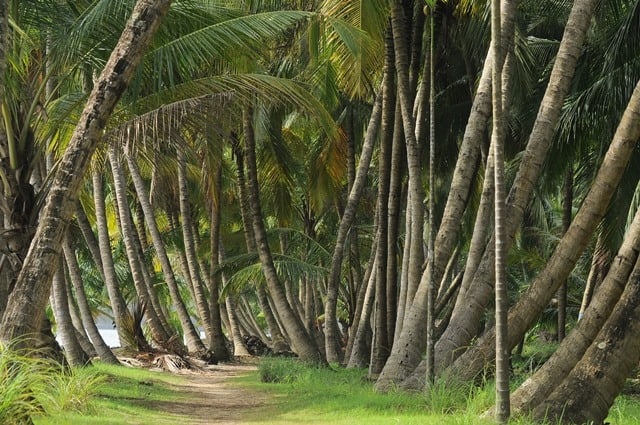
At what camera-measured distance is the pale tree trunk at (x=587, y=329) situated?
8172 millimetres

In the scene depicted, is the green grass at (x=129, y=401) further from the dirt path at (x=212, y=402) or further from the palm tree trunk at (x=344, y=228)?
the palm tree trunk at (x=344, y=228)

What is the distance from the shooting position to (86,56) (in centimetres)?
1178

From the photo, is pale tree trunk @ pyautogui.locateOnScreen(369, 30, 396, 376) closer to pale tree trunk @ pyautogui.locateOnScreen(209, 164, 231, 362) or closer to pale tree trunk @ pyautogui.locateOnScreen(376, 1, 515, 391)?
pale tree trunk @ pyautogui.locateOnScreen(376, 1, 515, 391)

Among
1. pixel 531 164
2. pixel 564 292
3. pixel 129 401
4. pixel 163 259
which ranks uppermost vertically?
pixel 163 259

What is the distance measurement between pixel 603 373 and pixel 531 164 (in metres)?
2.75

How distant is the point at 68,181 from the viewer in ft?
27.7

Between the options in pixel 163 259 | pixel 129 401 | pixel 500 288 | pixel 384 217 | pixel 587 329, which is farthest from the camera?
pixel 163 259

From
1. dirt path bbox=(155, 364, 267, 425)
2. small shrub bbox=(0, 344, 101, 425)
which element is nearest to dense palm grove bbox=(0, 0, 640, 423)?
small shrub bbox=(0, 344, 101, 425)

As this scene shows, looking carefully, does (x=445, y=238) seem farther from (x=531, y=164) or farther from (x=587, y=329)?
(x=587, y=329)

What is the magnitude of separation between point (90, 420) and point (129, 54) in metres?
3.46

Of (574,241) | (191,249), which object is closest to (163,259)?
(191,249)

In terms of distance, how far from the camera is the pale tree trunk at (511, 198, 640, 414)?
26.8 feet

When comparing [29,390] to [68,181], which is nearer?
[29,390]

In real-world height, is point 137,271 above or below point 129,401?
above
